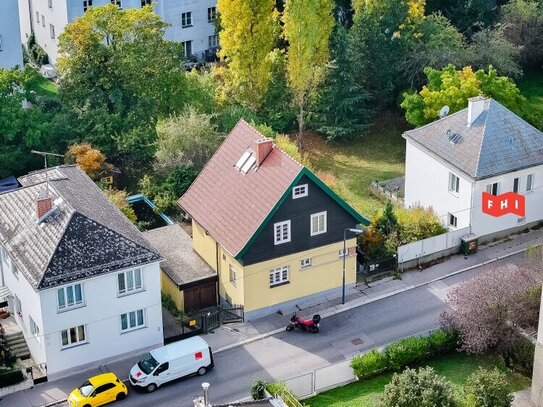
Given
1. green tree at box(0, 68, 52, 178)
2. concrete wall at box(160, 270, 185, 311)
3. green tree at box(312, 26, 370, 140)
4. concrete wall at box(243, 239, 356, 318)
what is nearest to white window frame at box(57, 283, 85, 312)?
concrete wall at box(160, 270, 185, 311)

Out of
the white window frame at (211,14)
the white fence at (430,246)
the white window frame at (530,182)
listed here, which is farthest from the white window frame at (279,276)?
the white window frame at (211,14)

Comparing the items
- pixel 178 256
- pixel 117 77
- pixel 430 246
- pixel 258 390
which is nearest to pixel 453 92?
pixel 430 246

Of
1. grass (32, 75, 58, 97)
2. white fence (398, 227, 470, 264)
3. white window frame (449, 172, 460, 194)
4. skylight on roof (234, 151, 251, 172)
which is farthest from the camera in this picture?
grass (32, 75, 58, 97)

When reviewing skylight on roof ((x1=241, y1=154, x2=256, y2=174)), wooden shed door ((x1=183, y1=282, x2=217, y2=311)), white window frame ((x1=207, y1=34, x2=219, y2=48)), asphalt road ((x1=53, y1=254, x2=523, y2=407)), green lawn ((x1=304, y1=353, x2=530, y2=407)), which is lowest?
green lawn ((x1=304, y1=353, x2=530, y2=407))

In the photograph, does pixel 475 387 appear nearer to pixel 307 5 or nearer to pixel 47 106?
pixel 307 5

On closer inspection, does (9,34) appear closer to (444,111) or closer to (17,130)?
(17,130)

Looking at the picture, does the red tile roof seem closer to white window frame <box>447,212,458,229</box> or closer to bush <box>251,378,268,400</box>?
bush <box>251,378,268,400</box>

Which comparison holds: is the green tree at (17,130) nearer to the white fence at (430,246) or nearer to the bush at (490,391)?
the white fence at (430,246)
